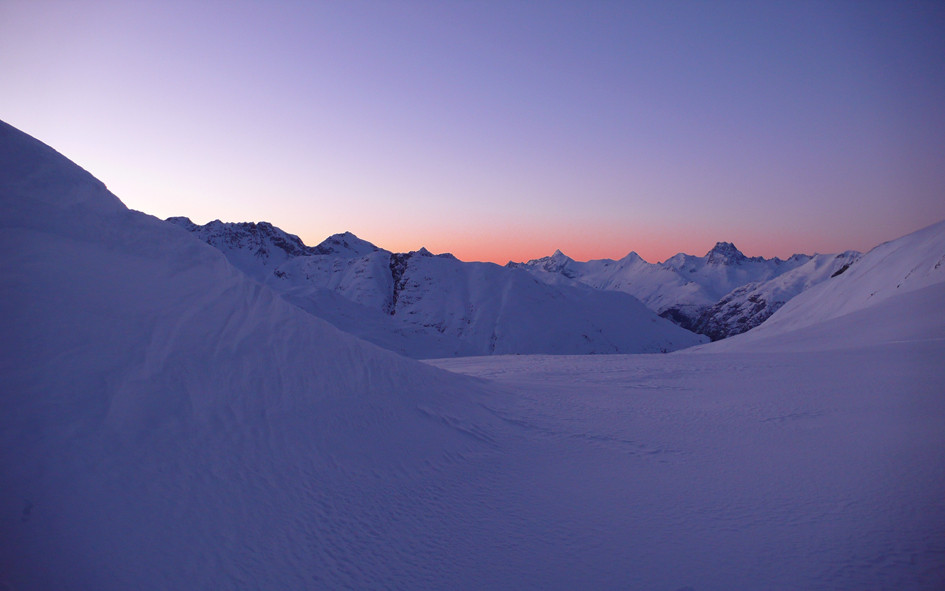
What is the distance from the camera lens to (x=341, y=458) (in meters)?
8.73

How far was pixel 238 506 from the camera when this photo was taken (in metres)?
6.68

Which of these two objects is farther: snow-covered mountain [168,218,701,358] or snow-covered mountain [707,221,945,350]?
snow-covered mountain [168,218,701,358]

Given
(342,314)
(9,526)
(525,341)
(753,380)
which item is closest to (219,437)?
(9,526)

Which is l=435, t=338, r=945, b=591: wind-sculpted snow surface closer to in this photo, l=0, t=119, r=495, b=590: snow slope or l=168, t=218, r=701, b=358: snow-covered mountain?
l=0, t=119, r=495, b=590: snow slope

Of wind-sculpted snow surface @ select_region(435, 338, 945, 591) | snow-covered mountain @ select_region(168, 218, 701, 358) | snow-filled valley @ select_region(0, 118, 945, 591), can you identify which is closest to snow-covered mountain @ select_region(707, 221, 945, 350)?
wind-sculpted snow surface @ select_region(435, 338, 945, 591)

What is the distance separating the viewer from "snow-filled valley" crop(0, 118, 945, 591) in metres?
5.76

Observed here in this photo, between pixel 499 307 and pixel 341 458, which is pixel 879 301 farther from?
pixel 499 307

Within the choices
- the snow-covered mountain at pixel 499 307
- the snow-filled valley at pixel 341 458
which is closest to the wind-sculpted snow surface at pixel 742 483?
the snow-filled valley at pixel 341 458

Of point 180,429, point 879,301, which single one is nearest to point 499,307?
point 879,301

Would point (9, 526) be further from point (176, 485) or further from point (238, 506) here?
point (238, 506)

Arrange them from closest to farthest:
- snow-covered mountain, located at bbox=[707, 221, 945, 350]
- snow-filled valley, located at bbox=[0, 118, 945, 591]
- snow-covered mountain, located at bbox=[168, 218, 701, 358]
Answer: snow-filled valley, located at bbox=[0, 118, 945, 591] < snow-covered mountain, located at bbox=[707, 221, 945, 350] < snow-covered mountain, located at bbox=[168, 218, 701, 358]

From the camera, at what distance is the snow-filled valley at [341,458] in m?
5.76

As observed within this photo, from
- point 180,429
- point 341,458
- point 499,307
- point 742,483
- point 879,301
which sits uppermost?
point 879,301

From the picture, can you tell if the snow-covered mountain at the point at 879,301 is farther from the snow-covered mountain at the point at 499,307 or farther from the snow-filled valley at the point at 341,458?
the snow-covered mountain at the point at 499,307
